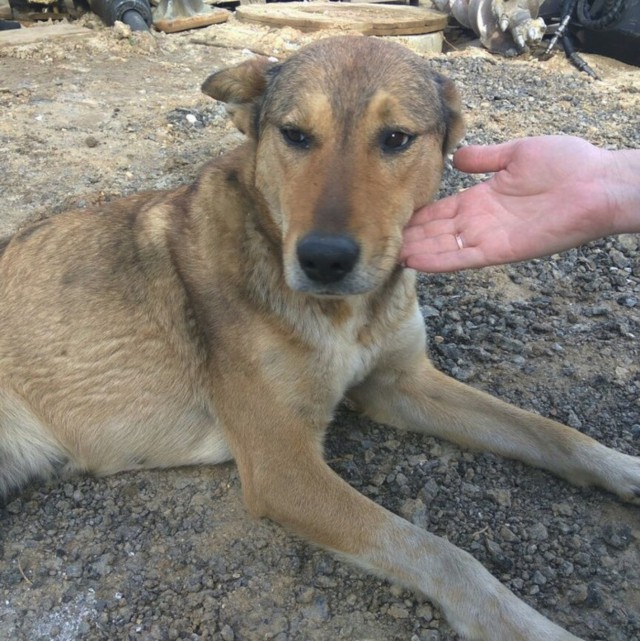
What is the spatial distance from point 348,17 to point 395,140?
26.7ft

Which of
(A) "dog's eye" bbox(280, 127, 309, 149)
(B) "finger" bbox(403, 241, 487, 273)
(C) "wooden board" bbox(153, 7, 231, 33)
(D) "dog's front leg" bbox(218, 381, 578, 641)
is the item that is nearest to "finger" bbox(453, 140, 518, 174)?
(B) "finger" bbox(403, 241, 487, 273)

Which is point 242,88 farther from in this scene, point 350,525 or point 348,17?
point 348,17

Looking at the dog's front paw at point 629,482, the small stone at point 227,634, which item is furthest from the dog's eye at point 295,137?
the dog's front paw at point 629,482

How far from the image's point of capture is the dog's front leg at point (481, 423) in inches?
132

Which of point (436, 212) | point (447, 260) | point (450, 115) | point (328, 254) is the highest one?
point (450, 115)

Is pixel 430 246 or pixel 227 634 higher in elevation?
pixel 430 246

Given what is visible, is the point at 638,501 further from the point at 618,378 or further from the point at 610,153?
the point at 610,153

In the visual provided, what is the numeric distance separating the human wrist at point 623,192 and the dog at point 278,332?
737mm

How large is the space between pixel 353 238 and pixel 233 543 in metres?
1.51

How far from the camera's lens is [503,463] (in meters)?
3.55

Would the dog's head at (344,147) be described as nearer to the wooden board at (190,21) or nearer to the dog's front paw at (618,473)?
the dog's front paw at (618,473)

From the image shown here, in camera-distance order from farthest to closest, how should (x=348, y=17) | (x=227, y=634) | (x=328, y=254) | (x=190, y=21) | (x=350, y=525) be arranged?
1. (x=348, y=17)
2. (x=190, y=21)
3. (x=350, y=525)
4. (x=227, y=634)
5. (x=328, y=254)

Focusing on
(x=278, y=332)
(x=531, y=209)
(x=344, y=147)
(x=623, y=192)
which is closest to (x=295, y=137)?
(x=344, y=147)

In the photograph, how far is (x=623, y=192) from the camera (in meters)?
2.97
